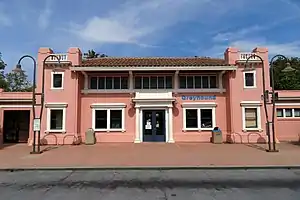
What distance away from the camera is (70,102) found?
21453mm

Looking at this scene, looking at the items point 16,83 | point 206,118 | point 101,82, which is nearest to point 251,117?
point 206,118

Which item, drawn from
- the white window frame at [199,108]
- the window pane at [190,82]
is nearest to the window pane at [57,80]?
the white window frame at [199,108]

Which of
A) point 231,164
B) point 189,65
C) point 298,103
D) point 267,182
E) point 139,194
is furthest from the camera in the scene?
point 298,103

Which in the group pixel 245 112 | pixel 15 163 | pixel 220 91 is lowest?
pixel 15 163

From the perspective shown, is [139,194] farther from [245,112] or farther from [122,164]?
[245,112]

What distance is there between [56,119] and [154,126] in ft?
22.9

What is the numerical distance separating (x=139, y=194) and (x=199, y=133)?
1523cm

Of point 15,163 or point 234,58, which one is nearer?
point 15,163

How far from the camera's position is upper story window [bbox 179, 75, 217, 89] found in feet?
74.2

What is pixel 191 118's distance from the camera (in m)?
22.3

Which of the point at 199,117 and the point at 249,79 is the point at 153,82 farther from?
the point at 249,79

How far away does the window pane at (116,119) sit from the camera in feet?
72.7

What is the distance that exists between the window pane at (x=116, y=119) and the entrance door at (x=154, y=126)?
1815 mm

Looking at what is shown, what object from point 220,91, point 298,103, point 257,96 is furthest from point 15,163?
point 298,103
